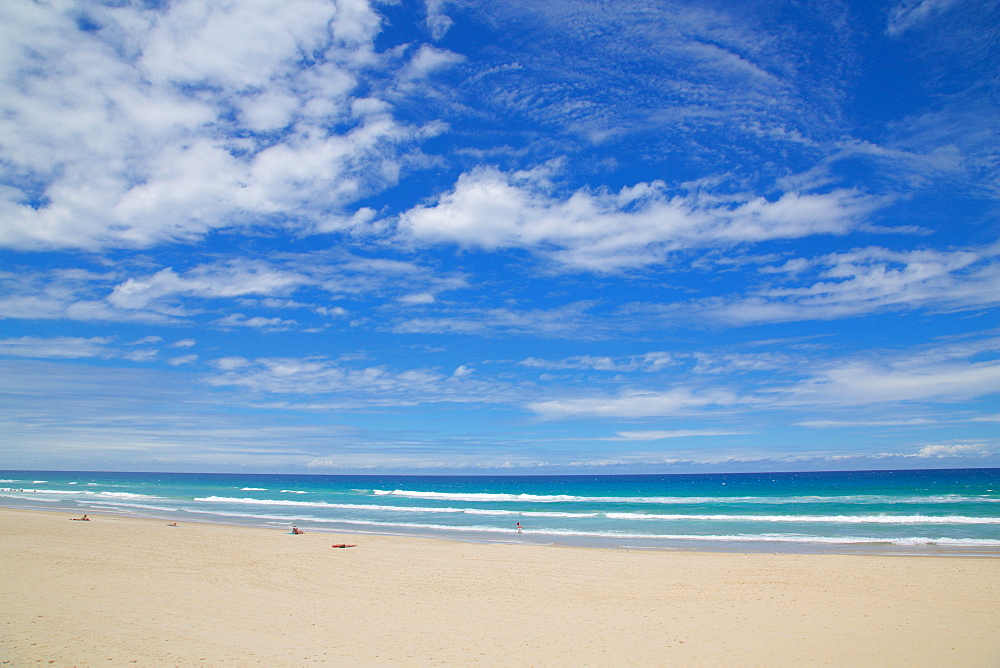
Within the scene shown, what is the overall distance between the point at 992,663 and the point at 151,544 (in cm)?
2379

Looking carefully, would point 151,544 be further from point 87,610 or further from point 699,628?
point 699,628

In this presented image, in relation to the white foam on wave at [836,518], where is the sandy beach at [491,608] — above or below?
above

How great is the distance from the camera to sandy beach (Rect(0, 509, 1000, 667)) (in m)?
8.34

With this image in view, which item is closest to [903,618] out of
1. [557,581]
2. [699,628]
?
[699,628]

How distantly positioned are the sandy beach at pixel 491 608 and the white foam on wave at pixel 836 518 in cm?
1323

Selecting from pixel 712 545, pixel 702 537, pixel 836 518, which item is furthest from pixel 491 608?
pixel 836 518

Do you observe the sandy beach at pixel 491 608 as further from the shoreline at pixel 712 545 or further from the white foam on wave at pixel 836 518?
the white foam on wave at pixel 836 518

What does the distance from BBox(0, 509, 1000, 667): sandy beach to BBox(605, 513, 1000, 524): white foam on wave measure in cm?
1323

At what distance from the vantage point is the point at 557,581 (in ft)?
46.1

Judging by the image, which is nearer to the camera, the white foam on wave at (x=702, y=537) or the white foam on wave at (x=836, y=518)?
the white foam on wave at (x=702, y=537)

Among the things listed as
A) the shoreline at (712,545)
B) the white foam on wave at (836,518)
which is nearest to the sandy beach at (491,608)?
the shoreline at (712,545)

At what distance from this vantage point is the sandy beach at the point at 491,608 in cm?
834

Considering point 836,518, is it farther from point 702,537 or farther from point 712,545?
point 712,545

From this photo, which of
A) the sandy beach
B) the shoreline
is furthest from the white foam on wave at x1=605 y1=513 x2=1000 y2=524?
the sandy beach
